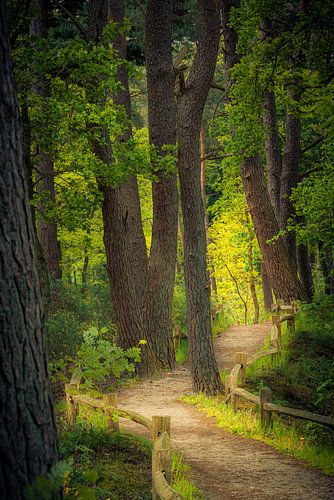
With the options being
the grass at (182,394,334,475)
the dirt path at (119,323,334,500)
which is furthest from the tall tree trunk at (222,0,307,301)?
the grass at (182,394,334,475)

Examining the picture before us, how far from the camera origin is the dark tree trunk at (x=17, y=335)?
3.38 metres

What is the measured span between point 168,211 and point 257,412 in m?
5.72

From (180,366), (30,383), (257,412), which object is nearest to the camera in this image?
(30,383)

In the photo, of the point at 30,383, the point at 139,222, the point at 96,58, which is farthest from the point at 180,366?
the point at 30,383

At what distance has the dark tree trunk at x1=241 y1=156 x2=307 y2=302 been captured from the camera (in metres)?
18.8

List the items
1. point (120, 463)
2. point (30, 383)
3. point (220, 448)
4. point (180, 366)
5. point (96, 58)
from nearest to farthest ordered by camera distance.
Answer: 1. point (30, 383)
2. point (120, 463)
3. point (220, 448)
4. point (96, 58)
5. point (180, 366)

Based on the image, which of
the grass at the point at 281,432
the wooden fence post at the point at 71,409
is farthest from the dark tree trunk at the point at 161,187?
the wooden fence post at the point at 71,409

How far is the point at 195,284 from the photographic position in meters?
13.0

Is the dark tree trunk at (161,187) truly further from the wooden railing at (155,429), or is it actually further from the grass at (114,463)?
the grass at (114,463)

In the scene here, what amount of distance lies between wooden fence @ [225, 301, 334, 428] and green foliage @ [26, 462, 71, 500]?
579 cm

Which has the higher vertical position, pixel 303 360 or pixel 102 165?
pixel 102 165

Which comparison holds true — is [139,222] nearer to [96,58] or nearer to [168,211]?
[168,211]

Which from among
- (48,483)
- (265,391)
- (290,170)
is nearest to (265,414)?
(265,391)

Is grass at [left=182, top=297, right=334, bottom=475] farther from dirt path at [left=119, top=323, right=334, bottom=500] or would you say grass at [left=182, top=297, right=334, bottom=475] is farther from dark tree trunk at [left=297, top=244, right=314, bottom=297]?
dark tree trunk at [left=297, top=244, right=314, bottom=297]
